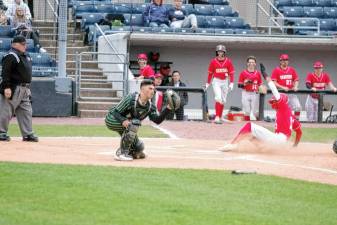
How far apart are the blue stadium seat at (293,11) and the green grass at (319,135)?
8333 mm

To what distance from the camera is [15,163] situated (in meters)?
12.2

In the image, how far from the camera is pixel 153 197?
31.7ft

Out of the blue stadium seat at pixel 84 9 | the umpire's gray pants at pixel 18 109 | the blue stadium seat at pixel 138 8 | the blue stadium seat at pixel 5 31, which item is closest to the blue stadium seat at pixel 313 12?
the blue stadium seat at pixel 138 8

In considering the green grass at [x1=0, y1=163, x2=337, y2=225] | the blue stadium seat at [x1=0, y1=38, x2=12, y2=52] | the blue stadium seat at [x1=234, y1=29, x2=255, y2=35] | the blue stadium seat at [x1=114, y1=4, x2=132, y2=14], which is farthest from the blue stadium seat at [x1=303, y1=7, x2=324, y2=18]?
the green grass at [x1=0, y1=163, x2=337, y2=225]

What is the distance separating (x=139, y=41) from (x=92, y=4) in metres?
2.37

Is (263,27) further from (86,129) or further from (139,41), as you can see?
(86,129)

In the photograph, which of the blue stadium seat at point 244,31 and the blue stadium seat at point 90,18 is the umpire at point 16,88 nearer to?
the blue stadium seat at point 90,18

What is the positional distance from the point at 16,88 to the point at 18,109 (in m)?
0.37

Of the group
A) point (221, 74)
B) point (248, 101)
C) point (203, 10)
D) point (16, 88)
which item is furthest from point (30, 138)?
point (203, 10)

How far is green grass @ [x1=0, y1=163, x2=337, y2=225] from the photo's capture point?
8562 mm

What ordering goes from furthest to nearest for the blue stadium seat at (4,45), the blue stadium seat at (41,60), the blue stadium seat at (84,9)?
the blue stadium seat at (84,9) < the blue stadium seat at (4,45) < the blue stadium seat at (41,60)

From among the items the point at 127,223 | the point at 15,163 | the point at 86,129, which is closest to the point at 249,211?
the point at 127,223

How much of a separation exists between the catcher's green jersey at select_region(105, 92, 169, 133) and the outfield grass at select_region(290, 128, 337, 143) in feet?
19.4

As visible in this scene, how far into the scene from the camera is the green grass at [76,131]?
17688 millimetres
